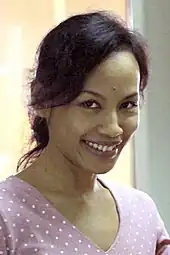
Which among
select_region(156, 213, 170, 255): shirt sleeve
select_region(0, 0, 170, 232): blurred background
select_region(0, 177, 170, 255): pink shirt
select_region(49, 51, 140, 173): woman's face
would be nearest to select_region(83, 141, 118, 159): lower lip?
select_region(49, 51, 140, 173): woman's face

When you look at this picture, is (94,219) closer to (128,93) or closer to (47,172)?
(47,172)

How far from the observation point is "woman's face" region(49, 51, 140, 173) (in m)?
0.87

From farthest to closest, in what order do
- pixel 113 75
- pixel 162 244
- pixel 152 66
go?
pixel 152 66 < pixel 162 244 < pixel 113 75

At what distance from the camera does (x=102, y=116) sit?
874 mm

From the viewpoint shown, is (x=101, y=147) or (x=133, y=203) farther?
(x=133, y=203)

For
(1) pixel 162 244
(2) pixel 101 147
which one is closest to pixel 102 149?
(2) pixel 101 147

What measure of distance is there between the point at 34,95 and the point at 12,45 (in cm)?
49

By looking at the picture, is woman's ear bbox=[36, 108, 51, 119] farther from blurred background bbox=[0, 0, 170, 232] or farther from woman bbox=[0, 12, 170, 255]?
blurred background bbox=[0, 0, 170, 232]

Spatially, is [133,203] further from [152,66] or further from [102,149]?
[152,66]

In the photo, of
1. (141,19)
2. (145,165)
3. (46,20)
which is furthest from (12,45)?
(145,165)

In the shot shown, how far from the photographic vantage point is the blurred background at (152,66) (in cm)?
139

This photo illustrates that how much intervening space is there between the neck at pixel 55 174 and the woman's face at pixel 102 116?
0.03 metres

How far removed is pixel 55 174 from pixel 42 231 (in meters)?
0.10

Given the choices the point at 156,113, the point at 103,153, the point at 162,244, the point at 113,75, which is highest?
the point at 113,75
